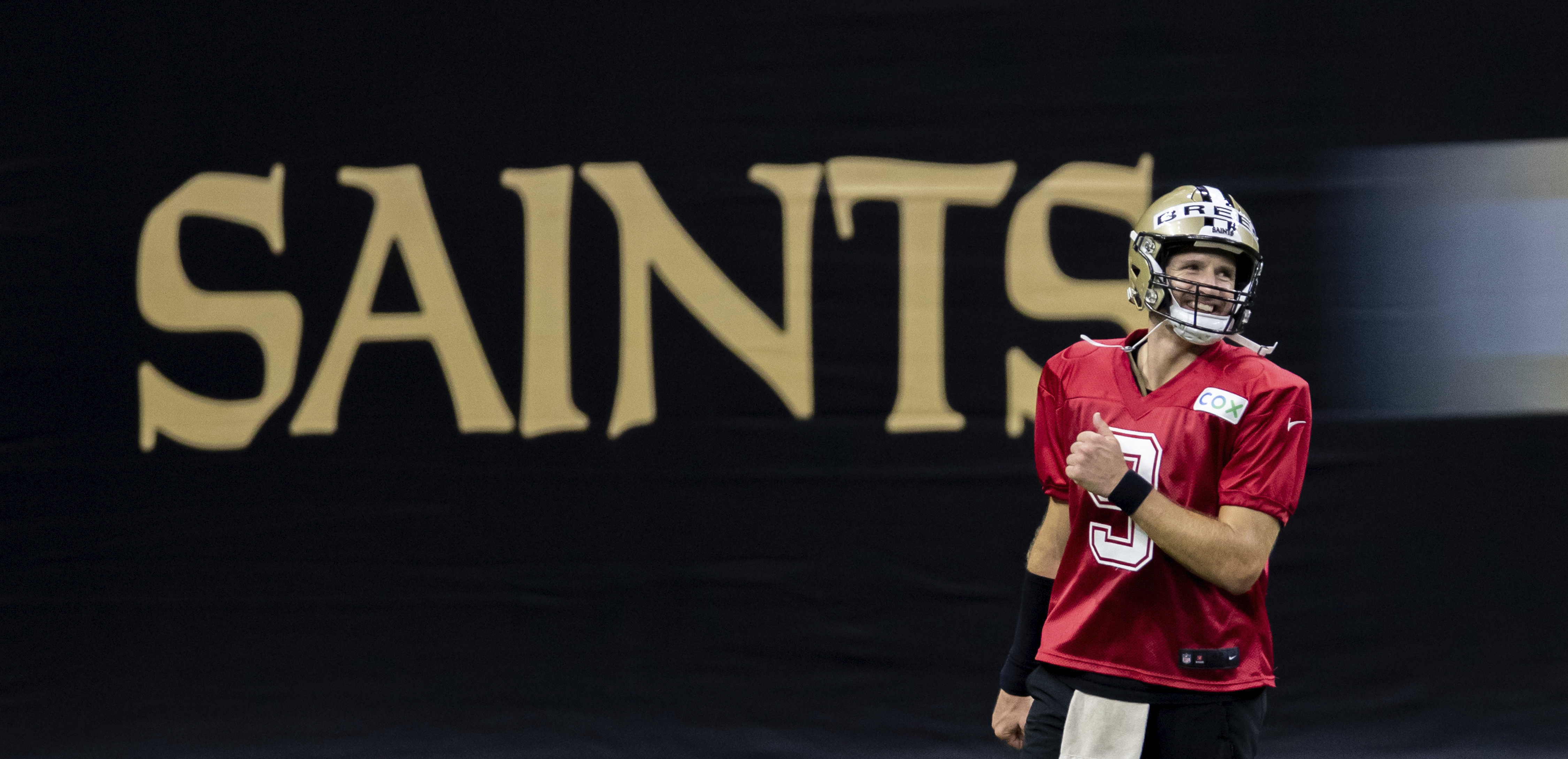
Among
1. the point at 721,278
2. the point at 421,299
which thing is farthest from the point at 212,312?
the point at 721,278

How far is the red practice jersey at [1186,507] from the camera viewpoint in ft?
7.59

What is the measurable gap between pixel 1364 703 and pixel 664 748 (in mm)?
2258

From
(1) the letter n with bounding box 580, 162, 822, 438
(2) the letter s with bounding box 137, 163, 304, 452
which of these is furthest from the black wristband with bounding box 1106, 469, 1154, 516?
(2) the letter s with bounding box 137, 163, 304, 452

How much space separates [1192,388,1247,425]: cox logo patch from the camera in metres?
2.32

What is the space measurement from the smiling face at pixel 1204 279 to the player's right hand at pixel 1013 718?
847mm

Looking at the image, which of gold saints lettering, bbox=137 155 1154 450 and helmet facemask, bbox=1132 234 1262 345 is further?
gold saints lettering, bbox=137 155 1154 450

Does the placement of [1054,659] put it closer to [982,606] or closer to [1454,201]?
[982,606]

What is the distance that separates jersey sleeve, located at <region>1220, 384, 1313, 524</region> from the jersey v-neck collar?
0.45ft

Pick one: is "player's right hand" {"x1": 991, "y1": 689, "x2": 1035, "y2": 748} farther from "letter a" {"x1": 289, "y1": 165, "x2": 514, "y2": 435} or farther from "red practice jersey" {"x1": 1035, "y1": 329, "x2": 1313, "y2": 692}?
"letter a" {"x1": 289, "y1": 165, "x2": 514, "y2": 435}

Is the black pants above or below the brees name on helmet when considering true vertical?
below

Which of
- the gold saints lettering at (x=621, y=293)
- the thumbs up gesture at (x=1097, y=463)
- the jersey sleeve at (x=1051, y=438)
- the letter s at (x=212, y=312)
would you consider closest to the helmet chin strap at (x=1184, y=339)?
the jersey sleeve at (x=1051, y=438)

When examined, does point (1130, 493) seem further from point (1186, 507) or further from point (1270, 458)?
point (1270, 458)

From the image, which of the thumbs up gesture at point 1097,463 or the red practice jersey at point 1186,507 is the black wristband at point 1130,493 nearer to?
the thumbs up gesture at point 1097,463

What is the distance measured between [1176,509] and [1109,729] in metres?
0.44
